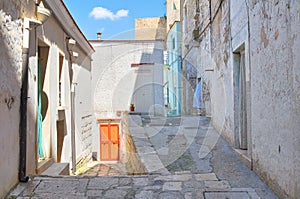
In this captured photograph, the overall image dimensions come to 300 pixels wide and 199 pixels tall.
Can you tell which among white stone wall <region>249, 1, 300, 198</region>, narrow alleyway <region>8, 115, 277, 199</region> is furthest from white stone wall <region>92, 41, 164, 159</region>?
white stone wall <region>249, 1, 300, 198</region>

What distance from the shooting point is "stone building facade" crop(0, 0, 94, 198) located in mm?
2928

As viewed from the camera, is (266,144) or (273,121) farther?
(266,144)

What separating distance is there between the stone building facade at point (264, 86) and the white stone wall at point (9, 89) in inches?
106

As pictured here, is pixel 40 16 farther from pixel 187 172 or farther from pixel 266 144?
pixel 266 144

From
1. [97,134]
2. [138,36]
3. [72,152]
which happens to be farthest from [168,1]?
[72,152]

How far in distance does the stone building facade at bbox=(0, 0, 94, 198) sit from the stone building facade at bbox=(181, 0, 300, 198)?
2701 mm

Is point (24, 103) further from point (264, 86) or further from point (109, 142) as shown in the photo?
point (109, 142)

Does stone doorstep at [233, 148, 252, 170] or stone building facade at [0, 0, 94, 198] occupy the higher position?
stone building facade at [0, 0, 94, 198]

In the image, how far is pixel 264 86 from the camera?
10.1ft

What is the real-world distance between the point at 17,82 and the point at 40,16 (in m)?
1.24

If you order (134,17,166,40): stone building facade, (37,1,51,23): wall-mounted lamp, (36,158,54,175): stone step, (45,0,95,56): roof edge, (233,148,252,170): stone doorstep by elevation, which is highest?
(134,17,166,40): stone building facade

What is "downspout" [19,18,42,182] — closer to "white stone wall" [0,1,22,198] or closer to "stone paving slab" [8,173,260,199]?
"white stone wall" [0,1,22,198]

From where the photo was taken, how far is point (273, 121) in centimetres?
283

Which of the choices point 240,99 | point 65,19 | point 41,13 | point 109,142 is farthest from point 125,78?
point 41,13
